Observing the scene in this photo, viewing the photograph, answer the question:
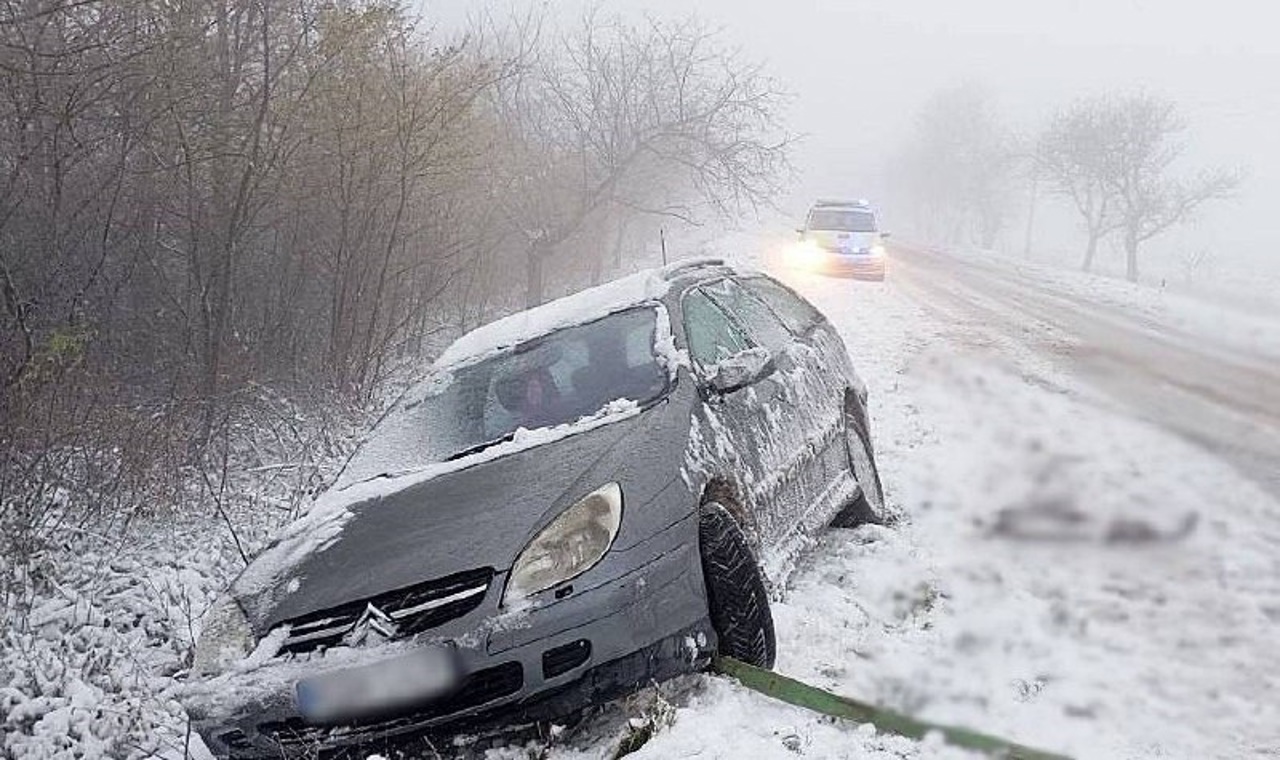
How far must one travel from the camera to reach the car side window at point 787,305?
242 inches

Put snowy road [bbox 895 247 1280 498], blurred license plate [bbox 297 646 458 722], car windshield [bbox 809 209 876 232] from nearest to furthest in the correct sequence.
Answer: blurred license plate [bbox 297 646 458 722]
snowy road [bbox 895 247 1280 498]
car windshield [bbox 809 209 876 232]

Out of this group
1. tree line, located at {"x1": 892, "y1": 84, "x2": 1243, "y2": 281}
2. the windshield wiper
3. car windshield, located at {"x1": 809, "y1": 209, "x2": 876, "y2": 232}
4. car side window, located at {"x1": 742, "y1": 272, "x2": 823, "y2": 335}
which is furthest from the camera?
tree line, located at {"x1": 892, "y1": 84, "x2": 1243, "y2": 281}

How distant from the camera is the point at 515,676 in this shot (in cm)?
324

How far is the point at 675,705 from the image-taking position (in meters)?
3.50

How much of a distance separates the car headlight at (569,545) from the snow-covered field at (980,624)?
54cm

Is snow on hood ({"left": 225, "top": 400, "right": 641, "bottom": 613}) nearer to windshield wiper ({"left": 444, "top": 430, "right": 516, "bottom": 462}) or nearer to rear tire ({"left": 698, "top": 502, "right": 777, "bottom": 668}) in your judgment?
windshield wiper ({"left": 444, "top": 430, "right": 516, "bottom": 462})

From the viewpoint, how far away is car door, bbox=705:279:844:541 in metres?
4.66

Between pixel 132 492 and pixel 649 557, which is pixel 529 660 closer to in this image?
pixel 649 557

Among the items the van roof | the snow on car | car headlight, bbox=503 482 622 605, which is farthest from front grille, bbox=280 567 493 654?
the van roof

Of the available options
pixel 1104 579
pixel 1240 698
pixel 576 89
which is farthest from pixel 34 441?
pixel 576 89

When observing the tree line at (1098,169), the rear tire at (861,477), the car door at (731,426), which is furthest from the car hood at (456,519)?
the tree line at (1098,169)

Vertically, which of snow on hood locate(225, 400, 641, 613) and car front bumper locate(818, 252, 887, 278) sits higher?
snow on hood locate(225, 400, 641, 613)

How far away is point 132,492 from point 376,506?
376 centimetres

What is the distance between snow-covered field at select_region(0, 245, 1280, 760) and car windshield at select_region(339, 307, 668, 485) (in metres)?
1.24
